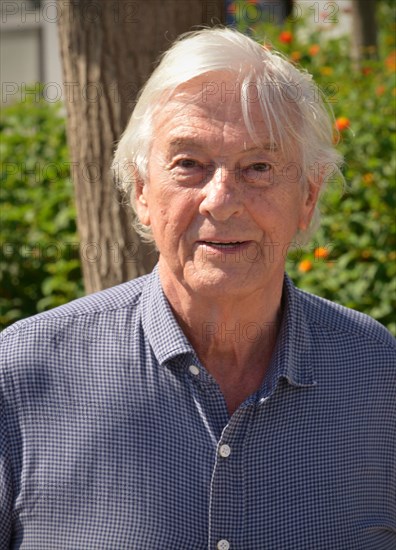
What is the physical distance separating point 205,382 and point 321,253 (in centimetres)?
172

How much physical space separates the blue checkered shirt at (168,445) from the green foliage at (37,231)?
2072 millimetres

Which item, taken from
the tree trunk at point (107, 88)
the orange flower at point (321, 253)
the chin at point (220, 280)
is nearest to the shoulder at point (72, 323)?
the chin at point (220, 280)

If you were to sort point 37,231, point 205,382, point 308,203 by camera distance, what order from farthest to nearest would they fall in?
point 37,231 < point 308,203 < point 205,382

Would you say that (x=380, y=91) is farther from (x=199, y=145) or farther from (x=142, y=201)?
(x=199, y=145)

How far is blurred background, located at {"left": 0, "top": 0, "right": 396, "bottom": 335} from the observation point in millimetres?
3395

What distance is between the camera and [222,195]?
215 cm

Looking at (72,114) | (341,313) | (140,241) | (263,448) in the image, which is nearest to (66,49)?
(72,114)

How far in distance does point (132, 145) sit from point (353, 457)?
3.04 feet

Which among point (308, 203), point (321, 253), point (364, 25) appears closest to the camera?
point (308, 203)

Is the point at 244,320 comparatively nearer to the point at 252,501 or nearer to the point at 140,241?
the point at 252,501

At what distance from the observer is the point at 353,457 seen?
228 centimetres

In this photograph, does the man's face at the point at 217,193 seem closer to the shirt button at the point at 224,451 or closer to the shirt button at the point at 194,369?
the shirt button at the point at 194,369

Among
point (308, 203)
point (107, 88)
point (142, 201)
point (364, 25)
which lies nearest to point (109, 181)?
point (107, 88)

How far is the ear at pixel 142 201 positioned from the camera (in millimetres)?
2344
